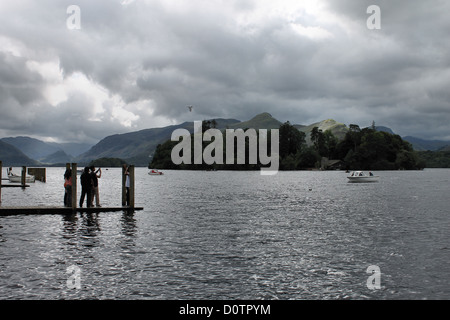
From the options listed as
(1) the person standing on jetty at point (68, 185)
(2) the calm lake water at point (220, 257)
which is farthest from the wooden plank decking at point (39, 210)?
(1) the person standing on jetty at point (68, 185)

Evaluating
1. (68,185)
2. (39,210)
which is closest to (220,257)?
(39,210)

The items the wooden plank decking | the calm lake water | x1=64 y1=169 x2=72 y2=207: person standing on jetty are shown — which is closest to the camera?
the calm lake water

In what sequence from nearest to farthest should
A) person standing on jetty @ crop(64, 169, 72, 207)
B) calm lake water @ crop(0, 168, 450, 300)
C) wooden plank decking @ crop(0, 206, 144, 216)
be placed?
calm lake water @ crop(0, 168, 450, 300), wooden plank decking @ crop(0, 206, 144, 216), person standing on jetty @ crop(64, 169, 72, 207)

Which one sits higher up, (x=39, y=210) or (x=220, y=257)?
(x=39, y=210)

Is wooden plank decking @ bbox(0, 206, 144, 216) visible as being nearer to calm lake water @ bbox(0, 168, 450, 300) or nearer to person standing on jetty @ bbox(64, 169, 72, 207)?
calm lake water @ bbox(0, 168, 450, 300)

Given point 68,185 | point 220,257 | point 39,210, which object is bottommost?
point 220,257

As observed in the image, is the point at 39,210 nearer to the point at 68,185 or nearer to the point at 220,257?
the point at 68,185

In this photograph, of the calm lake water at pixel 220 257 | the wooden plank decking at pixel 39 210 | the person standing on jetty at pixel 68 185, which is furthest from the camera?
the person standing on jetty at pixel 68 185

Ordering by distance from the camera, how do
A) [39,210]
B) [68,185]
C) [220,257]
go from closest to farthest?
1. [220,257]
2. [39,210]
3. [68,185]

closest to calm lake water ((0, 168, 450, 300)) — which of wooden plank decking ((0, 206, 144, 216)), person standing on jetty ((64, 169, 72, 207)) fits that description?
wooden plank decking ((0, 206, 144, 216))

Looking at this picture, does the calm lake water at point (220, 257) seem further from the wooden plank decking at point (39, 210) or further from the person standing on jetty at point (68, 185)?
the person standing on jetty at point (68, 185)
